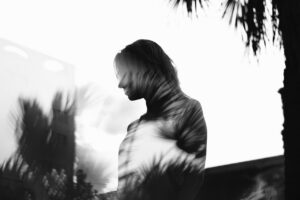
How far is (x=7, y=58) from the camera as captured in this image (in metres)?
1.86

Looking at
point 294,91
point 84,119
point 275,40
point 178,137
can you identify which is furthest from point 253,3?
point 84,119

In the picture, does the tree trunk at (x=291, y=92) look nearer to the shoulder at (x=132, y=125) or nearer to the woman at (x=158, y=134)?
the woman at (x=158, y=134)

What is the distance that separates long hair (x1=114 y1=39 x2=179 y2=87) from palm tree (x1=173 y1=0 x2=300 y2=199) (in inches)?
16.8

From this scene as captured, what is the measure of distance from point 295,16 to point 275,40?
0.90 ft

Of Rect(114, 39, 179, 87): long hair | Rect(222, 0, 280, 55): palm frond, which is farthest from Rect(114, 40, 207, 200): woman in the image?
Rect(222, 0, 280, 55): palm frond

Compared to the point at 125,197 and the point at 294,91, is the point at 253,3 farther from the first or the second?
the point at 125,197

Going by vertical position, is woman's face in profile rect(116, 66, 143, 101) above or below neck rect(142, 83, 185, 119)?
above

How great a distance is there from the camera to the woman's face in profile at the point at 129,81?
6.05 ft

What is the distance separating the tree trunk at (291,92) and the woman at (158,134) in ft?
1.05

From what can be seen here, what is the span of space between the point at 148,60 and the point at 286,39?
58cm

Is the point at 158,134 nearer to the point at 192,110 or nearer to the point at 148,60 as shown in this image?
the point at 192,110

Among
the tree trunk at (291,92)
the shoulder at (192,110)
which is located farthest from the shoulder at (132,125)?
the tree trunk at (291,92)

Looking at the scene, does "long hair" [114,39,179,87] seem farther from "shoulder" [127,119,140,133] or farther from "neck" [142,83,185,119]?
"shoulder" [127,119,140,133]

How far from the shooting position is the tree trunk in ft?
5.60
